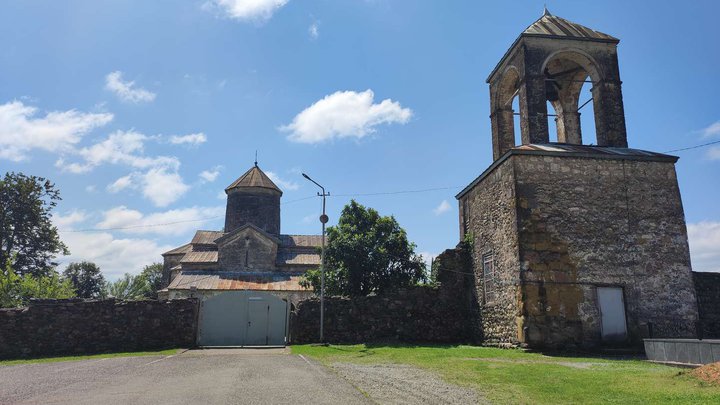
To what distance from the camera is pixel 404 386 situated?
24.0 feet

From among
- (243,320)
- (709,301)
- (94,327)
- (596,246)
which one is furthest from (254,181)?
(709,301)

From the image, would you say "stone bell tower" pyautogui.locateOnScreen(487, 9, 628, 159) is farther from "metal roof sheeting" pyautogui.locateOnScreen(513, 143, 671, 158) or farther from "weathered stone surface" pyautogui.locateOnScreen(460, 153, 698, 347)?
"weathered stone surface" pyautogui.locateOnScreen(460, 153, 698, 347)

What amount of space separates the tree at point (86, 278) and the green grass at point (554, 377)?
205ft

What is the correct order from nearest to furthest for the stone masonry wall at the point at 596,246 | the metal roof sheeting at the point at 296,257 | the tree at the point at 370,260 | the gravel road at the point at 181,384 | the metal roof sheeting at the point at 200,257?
the gravel road at the point at 181,384 < the stone masonry wall at the point at 596,246 < the tree at the point at 370,260 < the metal roof sheeting at the point at 200,257 < the metal roof sheeting at the point at 296,257

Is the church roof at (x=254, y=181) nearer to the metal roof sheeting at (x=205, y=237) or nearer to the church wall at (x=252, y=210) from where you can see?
the church wall at (x=252, y=210)

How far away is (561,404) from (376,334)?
11.7 meters

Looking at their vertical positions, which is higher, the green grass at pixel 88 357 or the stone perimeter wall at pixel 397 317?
the stone perimeter wall at pixel 397 317

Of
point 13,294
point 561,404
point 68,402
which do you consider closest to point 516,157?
point 561,404

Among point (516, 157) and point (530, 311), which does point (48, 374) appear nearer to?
point (530, 311)

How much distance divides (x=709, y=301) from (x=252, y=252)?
2758cm

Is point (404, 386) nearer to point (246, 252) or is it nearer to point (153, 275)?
point (246, 252)

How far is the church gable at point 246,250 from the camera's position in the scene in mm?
34344

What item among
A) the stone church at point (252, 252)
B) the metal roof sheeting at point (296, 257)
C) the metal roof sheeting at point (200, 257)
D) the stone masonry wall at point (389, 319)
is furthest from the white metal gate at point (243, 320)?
the metal roof sheeting at point (200, 257)

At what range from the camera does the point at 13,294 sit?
2928 centimetres
